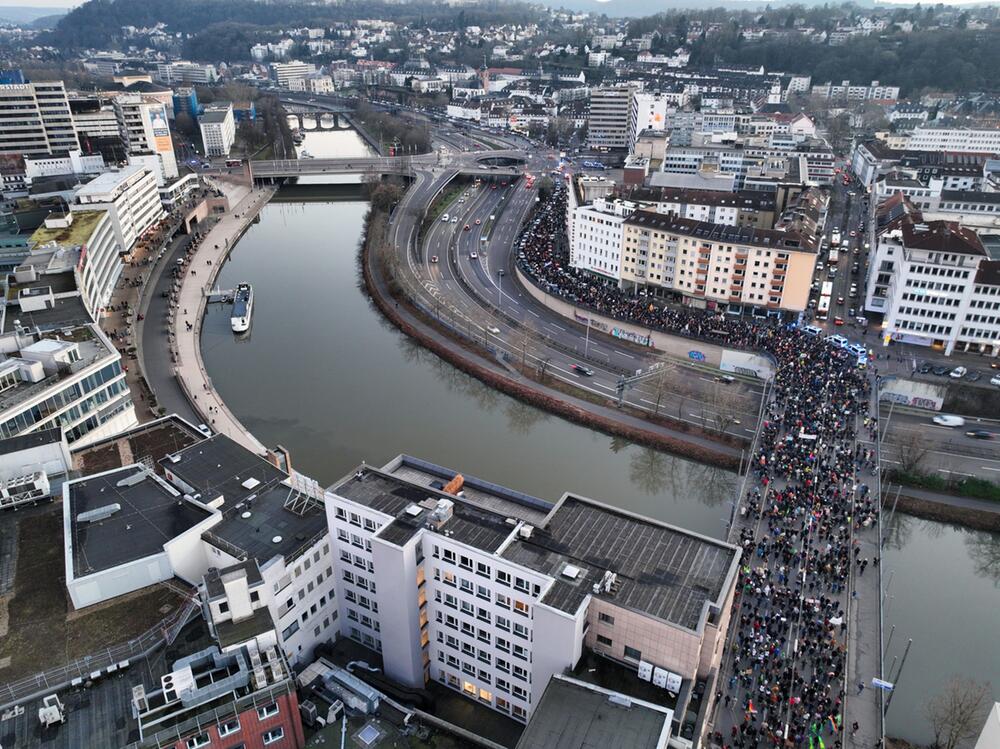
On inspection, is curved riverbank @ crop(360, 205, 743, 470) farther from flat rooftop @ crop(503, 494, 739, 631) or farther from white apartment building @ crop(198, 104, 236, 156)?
white apartment building @ crop(198, 104, 236, 156)

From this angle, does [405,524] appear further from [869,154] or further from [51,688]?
[869,154]

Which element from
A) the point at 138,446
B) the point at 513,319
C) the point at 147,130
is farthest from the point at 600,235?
the point at 147,130

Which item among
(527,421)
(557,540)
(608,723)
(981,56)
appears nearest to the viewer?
(608,723)

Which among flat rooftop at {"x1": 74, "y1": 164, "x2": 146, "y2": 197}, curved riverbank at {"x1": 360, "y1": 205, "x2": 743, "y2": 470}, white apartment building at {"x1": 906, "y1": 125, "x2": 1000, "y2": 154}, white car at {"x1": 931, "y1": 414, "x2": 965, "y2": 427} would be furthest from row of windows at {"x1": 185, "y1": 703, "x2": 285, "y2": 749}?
white apartment building at {"x1": 906, "y1": 125, "x2": 1000, "y2": 154}

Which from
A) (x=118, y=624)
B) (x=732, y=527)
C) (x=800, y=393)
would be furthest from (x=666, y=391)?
(x=118, y=624)

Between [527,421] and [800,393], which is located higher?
[800,393]

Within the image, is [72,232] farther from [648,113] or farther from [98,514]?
[648,113]
